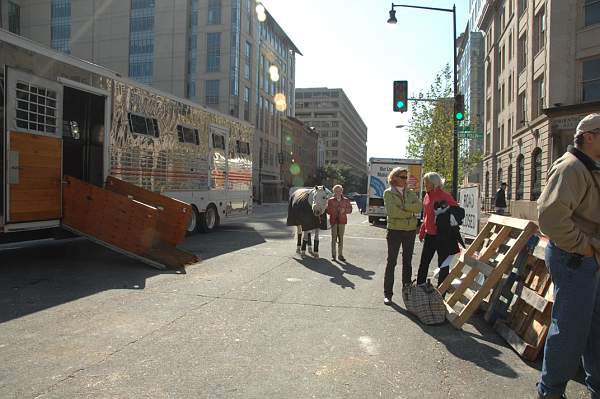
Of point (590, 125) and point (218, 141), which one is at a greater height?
point (218, 141)

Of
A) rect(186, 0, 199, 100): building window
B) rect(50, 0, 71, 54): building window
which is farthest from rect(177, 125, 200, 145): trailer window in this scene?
rect(50, 0, 71, 54): building window

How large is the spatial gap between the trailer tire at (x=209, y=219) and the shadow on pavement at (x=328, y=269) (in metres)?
5.44

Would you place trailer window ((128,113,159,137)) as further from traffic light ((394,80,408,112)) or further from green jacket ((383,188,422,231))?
traffic light ((394,80,408,112))

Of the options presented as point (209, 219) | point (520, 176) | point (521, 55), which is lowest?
point (209, 219)

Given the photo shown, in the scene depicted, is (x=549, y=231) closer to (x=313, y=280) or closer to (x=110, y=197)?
(x=313, y=280)

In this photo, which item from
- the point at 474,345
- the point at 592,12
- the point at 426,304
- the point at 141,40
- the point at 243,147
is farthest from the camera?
the point at 141,40

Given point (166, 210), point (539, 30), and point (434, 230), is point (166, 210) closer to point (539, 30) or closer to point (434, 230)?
point (434, 230)

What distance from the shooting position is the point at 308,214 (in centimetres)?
1103

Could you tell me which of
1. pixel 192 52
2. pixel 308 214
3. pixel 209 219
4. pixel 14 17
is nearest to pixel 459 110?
pixel 308 214

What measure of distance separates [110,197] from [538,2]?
28586 mm

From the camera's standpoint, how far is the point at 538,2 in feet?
94.2

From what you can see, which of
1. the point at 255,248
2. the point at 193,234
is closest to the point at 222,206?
the point at 193,234

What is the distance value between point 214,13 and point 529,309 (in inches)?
2604

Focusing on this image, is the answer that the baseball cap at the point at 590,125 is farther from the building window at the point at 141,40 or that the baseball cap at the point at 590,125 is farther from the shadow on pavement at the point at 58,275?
the building window at the point at 141,40
